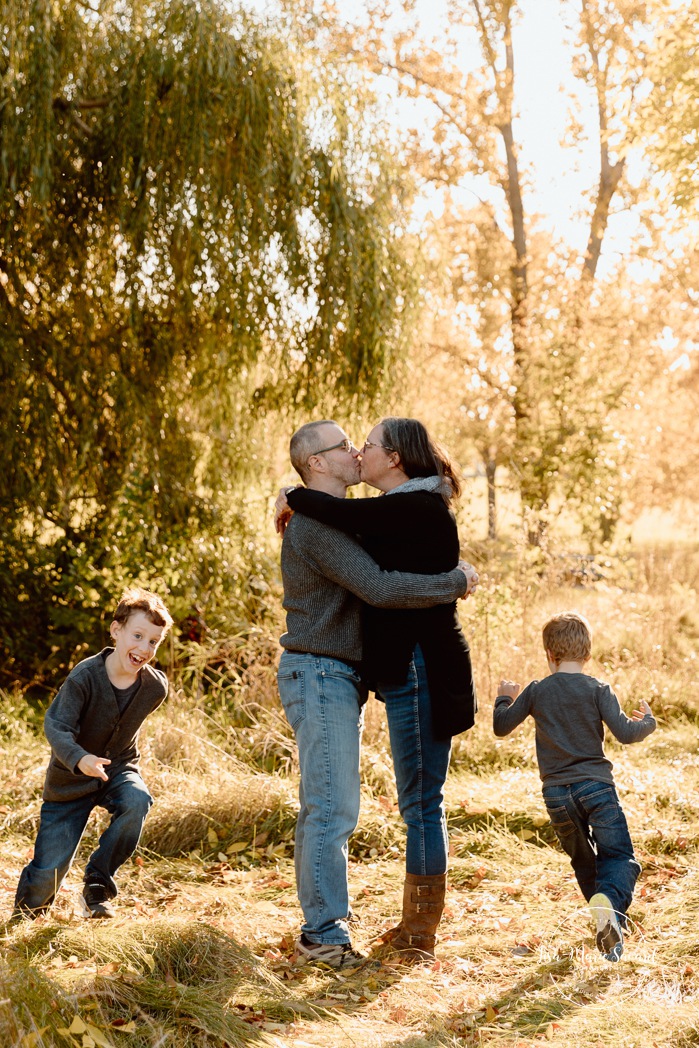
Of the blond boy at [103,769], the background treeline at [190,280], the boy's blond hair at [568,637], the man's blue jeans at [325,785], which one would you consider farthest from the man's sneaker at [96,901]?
the background treeline at [190,280]

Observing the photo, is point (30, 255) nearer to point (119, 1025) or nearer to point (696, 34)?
point (696, 34)

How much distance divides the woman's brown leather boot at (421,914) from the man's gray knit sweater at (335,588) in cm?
84

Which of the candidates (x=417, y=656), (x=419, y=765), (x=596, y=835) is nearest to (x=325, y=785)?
(x=419, y=765)

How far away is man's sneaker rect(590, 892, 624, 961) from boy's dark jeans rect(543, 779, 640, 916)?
2.8 inches

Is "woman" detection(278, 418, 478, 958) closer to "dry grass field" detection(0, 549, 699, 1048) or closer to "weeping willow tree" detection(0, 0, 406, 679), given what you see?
"dry grass field" detection(0, 549, 699, 1048)

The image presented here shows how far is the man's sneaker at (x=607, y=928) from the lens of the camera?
3438mm

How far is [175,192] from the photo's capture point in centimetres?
700

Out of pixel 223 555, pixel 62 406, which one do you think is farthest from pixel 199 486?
pixel 62 406

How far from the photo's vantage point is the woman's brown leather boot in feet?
11.7

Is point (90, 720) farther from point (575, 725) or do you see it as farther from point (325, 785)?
point (575, 725)

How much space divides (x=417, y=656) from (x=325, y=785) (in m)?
0.56

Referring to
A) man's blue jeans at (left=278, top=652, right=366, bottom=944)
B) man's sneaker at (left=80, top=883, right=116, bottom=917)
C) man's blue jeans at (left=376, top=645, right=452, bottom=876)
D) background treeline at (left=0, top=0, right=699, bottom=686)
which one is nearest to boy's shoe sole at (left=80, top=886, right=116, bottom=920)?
man's sneaker at (left=80, top=883, right=116, bottom=917)

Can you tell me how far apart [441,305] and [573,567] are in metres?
2.57

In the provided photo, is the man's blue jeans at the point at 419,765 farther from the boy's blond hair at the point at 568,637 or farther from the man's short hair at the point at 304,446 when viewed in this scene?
the man's short hair at the point at 304,446
